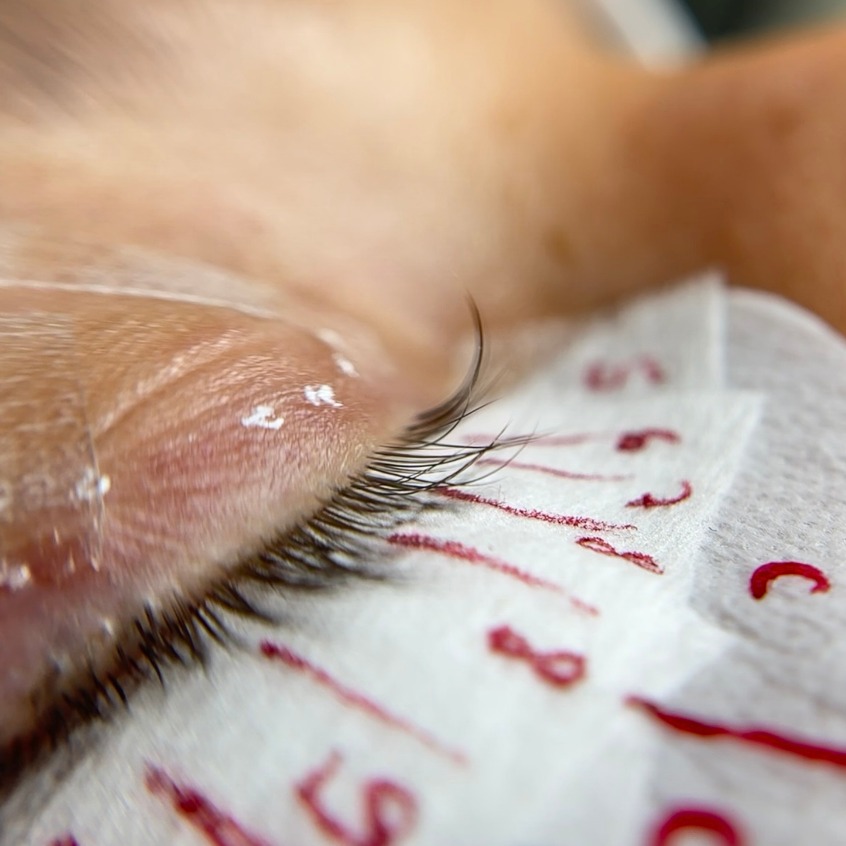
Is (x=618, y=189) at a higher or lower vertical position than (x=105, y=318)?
higher

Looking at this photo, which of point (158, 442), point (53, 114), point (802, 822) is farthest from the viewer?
point (53, 114)

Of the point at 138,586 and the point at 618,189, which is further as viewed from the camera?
the point at 618,189

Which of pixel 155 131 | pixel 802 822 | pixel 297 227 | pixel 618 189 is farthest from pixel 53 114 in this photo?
pixel 802 822

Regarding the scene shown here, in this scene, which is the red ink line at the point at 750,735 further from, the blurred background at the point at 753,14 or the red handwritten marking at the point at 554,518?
the blurred background at the point at 753,14

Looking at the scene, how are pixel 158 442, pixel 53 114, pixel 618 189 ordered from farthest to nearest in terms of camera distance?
pixel 618 189 → pixel 53 114 → pixel 158 442

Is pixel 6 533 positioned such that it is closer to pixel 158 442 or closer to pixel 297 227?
pixel 158 442

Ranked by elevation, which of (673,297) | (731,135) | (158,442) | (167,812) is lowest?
(167,812)
